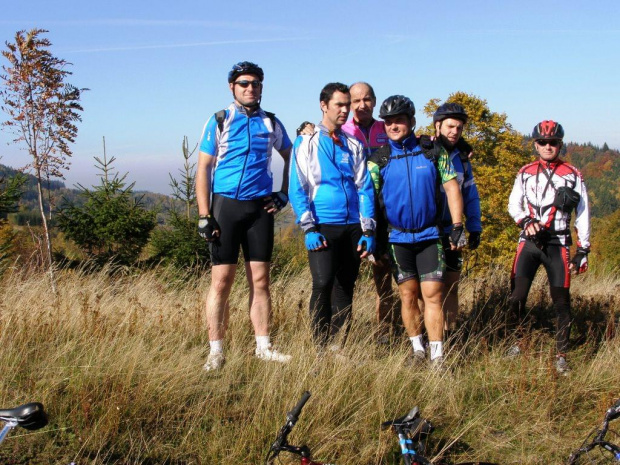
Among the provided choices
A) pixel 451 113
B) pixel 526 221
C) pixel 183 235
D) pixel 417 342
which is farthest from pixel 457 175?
pixel 183 235

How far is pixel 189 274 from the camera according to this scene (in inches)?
362

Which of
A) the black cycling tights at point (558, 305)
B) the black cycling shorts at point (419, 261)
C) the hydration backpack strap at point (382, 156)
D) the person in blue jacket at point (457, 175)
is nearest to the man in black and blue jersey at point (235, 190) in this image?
the hydration backpack strap at point (382, 156)

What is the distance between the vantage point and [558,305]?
16.1 ft

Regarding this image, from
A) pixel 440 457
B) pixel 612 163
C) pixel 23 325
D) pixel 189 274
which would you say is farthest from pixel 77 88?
pixel 612 163

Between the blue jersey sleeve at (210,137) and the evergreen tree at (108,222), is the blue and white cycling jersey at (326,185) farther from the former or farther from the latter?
the evergreen tree at (108,222)

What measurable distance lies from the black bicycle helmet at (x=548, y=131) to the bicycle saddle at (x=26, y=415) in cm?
437

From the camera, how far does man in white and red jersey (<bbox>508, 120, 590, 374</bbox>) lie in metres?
4.84

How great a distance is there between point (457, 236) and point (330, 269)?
1.01 meters

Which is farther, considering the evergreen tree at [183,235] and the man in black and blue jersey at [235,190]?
the evergreen tree at [183,235]

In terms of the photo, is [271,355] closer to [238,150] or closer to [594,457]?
[238,150]

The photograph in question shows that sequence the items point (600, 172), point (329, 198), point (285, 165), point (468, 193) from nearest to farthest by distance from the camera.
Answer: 1. point (329, 198)
2. point (285, 165)
3. point (468, 193)
4. point (600, 172)

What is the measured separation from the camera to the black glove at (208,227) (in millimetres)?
4109

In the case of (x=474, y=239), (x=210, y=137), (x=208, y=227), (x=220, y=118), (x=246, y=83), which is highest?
(x=246, y=83)

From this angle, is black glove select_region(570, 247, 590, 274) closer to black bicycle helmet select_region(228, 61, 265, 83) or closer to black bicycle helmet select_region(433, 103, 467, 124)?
black bicycle helmet select_region(433, 103, 467, 124)
